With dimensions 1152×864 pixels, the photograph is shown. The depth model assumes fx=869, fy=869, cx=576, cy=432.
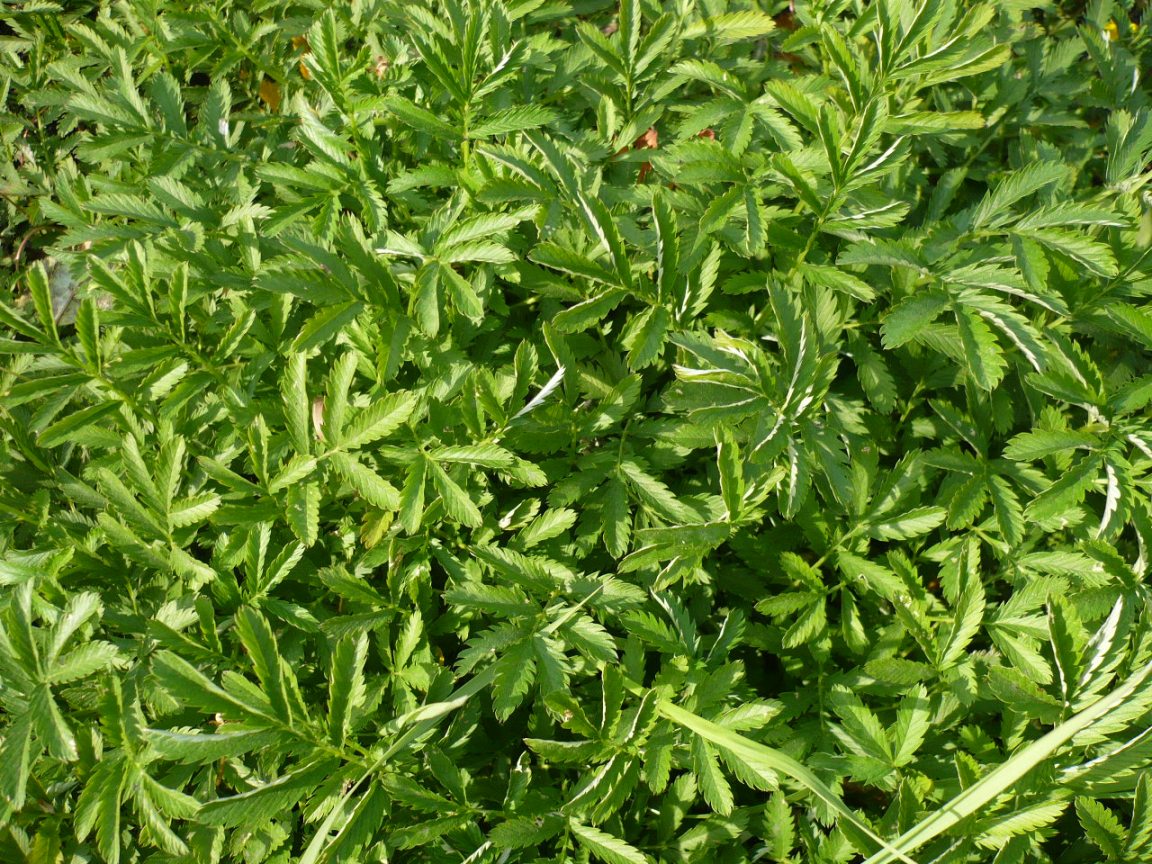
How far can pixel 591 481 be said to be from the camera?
1873 millimetres

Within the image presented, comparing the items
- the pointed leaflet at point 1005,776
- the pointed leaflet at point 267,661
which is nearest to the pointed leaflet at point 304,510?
the pointed leaflet at point 267,661

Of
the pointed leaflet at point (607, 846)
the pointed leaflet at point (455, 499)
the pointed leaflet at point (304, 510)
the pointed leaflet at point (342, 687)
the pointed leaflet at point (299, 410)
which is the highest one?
the pointed leaflet at point (299, 410)

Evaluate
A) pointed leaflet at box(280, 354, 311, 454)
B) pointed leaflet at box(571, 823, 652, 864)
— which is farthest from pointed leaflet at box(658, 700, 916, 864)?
pointed leaflet at box(280, 354, 311, 454)

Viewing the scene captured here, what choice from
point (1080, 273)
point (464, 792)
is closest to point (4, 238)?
point (464, 792)

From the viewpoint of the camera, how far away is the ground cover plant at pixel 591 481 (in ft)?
5.31

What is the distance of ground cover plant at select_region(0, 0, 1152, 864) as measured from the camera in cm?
162

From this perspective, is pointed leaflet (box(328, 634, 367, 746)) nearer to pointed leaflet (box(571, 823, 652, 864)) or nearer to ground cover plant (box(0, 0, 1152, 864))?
ground cover plant (box(0, 0, 1152, 864))

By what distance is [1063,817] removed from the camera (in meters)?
2.00

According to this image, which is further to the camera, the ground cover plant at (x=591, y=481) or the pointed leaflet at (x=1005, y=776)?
the ground cover plant at (x=591, y=481)

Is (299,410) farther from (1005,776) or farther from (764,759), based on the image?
(1005,776)

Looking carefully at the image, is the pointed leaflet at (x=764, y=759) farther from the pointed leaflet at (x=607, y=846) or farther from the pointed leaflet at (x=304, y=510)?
the pointed leaflet at (x=304, y=510)

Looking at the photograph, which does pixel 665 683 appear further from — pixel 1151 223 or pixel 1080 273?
pixel 1151 223

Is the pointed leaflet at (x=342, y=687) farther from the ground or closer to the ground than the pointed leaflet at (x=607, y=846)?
farther from the ground

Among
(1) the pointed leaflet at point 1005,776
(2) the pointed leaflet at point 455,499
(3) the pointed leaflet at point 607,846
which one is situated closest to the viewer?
(1) the pointed leaflet at point 1005,776
